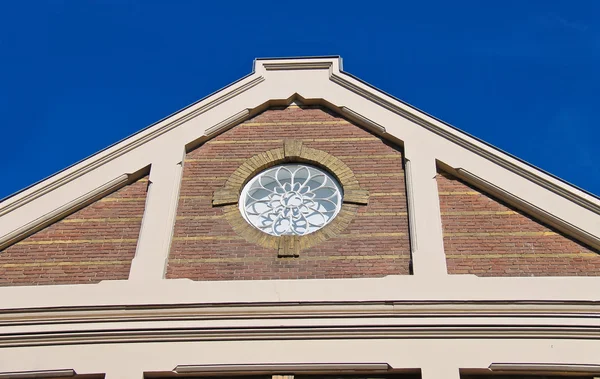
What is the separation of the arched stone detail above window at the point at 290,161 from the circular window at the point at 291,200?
0.12 m

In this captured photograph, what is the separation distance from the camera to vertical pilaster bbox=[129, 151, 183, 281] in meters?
10.4

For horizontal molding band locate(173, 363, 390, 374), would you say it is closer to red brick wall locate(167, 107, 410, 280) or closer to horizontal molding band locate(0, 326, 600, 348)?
horizontal molding band locate(0, 326, 600, 348)

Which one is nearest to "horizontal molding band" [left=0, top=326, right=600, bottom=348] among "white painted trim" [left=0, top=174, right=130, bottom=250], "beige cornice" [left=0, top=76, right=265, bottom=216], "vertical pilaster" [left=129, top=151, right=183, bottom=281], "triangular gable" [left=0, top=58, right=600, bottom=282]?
"vertical pilaster" [left=129, top=151, right=183, bottom=281]

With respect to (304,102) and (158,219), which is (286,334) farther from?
(304,102)

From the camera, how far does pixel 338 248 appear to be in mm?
10508

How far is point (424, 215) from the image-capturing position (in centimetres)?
1073

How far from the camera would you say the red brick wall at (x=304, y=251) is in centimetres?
1034

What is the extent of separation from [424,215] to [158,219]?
12.4 feet

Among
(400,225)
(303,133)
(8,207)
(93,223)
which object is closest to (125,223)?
(93,223)

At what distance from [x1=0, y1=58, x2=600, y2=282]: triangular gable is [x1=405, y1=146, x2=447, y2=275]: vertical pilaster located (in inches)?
0.7

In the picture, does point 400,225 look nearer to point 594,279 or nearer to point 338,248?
point 338,248

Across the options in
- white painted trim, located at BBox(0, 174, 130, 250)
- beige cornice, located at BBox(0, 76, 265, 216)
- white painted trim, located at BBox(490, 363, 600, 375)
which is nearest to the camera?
white painted trim, located at BBox(490, 363, 600, 375)

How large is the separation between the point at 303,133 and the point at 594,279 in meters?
4.87

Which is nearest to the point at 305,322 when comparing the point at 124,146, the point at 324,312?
the point at 324,312
